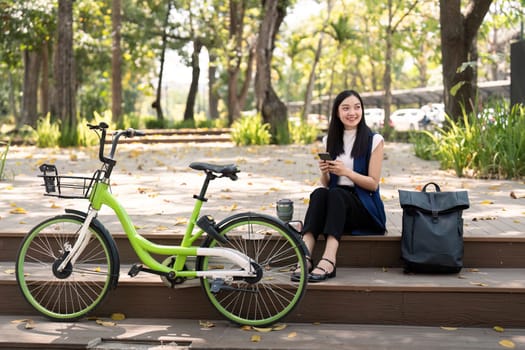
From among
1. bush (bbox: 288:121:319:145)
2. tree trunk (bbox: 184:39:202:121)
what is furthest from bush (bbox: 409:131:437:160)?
tree trunk (bbox: 184:39:202:121)

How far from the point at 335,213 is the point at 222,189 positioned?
381 centimetres

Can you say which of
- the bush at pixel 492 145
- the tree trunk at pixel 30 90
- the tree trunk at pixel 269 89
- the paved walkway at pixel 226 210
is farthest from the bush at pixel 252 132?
the tree trunk at pixel 30 90

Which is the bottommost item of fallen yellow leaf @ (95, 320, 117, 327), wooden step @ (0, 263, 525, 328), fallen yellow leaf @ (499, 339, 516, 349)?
fallen yellow leaf @ (499, 339, 516, 349)

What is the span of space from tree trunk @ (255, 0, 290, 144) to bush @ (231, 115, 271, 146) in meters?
0.23

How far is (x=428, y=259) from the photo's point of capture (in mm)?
4914

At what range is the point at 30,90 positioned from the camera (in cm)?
2733

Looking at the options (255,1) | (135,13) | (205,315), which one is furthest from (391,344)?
(135,13)

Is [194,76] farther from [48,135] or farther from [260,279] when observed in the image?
[260,279]

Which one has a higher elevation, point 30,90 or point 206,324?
point 30,90

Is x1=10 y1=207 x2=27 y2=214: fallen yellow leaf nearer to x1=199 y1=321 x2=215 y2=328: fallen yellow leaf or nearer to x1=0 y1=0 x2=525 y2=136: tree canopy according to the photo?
x1=199 y1=321 x2=215 y2=328: fallen yellow leaf

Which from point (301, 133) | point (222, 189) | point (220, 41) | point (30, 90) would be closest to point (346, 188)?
point (222, 189)

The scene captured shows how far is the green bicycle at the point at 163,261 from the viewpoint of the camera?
14.7ft

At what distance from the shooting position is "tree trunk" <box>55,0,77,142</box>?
1809 cm

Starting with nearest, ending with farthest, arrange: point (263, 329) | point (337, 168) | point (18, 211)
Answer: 1. point (263, 329)
2. point (337, 168)
3. point (18, 211)
